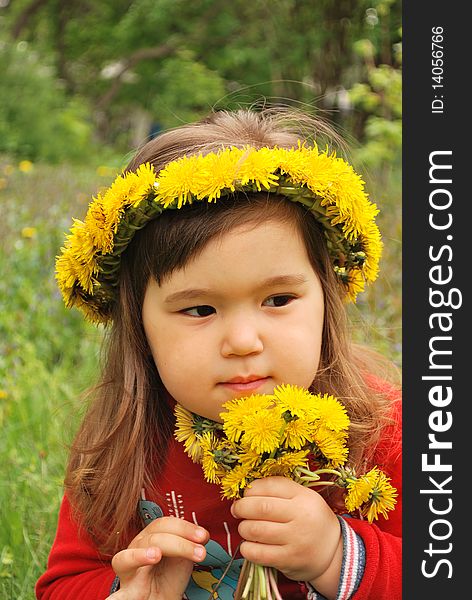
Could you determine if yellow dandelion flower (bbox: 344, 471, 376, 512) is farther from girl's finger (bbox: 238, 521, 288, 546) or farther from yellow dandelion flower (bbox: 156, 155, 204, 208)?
yellow dandelion flower (bbox: 156, 155, 204, 208)

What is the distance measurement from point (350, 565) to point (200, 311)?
604 millimetres

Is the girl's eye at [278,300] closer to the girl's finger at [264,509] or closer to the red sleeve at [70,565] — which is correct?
the girl's finger at [264,509]

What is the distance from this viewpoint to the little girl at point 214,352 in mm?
1774

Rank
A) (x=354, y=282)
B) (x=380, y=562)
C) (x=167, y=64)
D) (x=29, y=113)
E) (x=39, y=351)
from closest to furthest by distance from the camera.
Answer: (x=380, y=562) < (x=354, y=282) < (x=39, y=351) < (x=29, y=113) < (x=167, y=64)

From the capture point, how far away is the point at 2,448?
3.13m

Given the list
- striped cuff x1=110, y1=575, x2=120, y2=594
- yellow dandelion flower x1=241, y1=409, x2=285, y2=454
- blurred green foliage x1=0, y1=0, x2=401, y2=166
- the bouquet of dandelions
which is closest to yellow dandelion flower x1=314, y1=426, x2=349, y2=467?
the bouquet of dandelions

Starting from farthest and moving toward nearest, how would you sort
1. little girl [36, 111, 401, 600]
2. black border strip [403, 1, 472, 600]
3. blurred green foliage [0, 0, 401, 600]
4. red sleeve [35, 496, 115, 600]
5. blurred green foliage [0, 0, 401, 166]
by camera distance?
1. blurred green foliage [0, 0, 401, 166]
2. blurred green foliage [0, 0, 401, 600]
3. red sleeve [35, 496, 115, 600]
4. little girl [36, 111, 401, 600]
5. black border strip [403, 1, 472, 600]

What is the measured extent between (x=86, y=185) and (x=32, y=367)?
3239mm

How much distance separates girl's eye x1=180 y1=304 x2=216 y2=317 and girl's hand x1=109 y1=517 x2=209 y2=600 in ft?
1.44

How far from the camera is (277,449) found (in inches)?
68.6

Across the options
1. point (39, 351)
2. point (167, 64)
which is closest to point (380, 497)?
point (39, 351)

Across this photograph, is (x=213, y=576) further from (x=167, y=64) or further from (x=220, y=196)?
(x=167, y=64)

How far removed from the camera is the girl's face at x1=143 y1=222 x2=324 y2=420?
1756 millimetres

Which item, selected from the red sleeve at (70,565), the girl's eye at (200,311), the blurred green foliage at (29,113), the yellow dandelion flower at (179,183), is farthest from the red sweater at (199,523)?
the blurred green foliage at (29,113)
